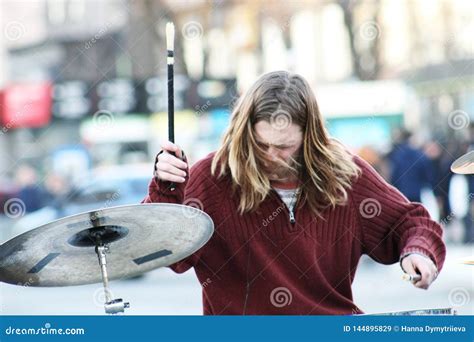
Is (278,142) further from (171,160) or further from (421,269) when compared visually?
(421,269)

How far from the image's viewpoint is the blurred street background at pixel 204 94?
536cm

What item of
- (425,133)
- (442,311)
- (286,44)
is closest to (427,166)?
(425,133)

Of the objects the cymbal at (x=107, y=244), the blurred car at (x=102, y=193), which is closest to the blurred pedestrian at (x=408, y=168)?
the blurred car at (x=102, y=193)

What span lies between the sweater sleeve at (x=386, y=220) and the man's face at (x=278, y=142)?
20cm

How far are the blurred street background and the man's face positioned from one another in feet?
5.93

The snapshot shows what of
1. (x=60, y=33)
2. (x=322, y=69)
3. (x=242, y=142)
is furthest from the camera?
(x=322, y=69)

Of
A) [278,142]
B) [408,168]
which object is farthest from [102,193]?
[278,142]

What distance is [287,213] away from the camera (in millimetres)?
2879

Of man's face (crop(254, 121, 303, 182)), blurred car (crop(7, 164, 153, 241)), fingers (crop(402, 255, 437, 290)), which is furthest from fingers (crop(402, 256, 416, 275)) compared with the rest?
blurred car (crop(7, 164, 153, 241))

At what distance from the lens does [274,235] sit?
286 cm

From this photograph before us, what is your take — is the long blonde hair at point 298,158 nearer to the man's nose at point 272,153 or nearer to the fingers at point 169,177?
the man's nose at point 272,153

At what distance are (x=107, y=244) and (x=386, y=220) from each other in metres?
0.81
